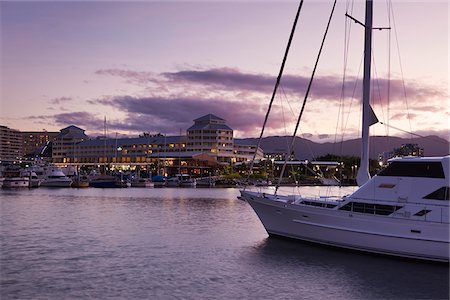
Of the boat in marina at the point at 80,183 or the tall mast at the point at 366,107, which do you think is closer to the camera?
the tall mast at the point at 366,107

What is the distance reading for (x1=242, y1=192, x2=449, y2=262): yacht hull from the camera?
2389cm

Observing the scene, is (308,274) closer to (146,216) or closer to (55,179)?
(146,216)

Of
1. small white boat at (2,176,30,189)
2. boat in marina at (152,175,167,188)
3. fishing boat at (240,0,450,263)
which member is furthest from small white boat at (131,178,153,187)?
fishing boat at (240,0,450,263)

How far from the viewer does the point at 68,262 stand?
26.5m

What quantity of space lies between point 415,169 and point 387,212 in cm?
296

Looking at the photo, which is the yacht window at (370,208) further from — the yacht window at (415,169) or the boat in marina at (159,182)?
the boat in marina at (159,182)

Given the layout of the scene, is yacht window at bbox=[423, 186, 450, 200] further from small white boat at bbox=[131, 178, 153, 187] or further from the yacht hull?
small white boat at bbox=[131, 178, 153, 187]

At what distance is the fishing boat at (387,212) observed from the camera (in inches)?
947

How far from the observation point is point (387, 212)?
25.5 metres

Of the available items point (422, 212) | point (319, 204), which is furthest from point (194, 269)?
point (422, 212)

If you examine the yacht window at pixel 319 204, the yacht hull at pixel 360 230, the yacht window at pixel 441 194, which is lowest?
the yacht hull at pixel 360 230

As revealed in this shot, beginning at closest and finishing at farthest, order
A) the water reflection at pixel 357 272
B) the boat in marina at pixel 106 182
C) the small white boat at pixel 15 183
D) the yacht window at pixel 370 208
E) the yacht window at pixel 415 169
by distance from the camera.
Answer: the water reflection at pixel 357 272
the yacht window at pixel 370 208
the yacht window at pixel 415 169
the small white boat at pixel 15 183
the boat in marina at pixel 106 182

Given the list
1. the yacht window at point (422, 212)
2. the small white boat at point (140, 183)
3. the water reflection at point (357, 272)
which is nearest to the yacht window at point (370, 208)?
the yacht window at point (422, 212)

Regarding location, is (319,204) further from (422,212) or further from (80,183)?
(80,183)
